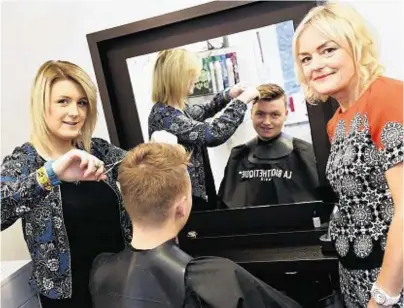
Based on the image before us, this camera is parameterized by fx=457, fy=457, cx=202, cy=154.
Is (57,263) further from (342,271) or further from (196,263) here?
(342,271)

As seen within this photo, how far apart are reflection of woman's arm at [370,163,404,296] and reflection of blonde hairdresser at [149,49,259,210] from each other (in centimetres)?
74

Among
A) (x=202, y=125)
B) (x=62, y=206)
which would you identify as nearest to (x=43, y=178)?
(x=62, y=206)

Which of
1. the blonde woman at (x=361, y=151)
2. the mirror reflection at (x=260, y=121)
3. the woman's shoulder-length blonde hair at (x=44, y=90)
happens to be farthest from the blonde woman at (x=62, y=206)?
the blonde woman at (x=361, y=151)

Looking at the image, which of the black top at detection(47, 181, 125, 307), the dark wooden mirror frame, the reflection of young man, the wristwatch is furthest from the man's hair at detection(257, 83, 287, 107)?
the wristwatch

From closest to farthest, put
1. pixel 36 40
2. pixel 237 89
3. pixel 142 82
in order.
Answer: pixel 237 89 → pixel 142 82 → pixel 36 40

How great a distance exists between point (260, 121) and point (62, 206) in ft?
2.42

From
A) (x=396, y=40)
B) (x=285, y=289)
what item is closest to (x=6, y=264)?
(x=285, y=289)

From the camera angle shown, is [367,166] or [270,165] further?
[270,165]

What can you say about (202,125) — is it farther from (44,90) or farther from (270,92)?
(44,90)

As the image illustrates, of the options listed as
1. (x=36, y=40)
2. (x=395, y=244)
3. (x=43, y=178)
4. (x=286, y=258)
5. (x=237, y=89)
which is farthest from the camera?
(x=36, y=40)

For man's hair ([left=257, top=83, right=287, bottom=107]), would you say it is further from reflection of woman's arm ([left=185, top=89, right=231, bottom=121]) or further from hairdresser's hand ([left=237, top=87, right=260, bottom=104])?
reflection of woman's arm ([left=185, top=89, right=231, bottom=121])

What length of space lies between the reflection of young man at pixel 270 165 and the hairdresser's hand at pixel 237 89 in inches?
2.4

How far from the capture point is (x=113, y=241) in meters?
1.49

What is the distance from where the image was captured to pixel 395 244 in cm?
98
